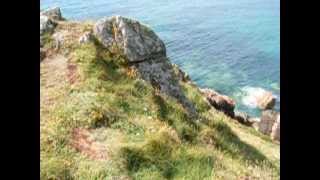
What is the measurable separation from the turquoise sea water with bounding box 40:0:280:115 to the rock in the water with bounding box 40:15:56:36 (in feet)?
87.0

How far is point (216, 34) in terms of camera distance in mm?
62906

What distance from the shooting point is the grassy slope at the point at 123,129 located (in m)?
12.5

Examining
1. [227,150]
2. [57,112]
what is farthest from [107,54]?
[227,150]

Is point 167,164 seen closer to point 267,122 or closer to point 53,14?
point 53,14

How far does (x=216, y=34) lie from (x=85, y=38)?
46.5 meters

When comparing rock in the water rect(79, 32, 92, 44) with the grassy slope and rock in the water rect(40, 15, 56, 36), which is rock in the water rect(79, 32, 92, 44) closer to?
the grassy slope

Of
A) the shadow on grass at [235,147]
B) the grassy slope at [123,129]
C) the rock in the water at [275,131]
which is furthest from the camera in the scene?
the rock in the water at [275,131]

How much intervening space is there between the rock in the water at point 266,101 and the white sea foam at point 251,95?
0.88ft

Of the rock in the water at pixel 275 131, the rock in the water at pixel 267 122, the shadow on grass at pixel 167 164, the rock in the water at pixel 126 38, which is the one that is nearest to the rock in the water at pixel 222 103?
the rock in the water at pixel 275 131

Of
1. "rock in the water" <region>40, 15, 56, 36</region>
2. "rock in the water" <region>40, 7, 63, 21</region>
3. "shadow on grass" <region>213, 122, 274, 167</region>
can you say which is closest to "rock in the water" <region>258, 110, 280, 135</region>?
"shadow on grass" <region>213, 122, 274, 167</region>

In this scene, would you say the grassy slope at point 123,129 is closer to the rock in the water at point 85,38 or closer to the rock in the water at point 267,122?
the rock in the water at point 85,38

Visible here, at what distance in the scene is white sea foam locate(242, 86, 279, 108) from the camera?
146 ft
